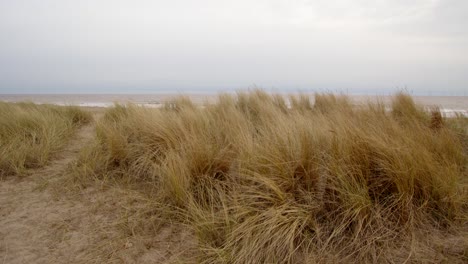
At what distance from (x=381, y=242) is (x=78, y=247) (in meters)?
2.03

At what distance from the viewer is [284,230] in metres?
1.74

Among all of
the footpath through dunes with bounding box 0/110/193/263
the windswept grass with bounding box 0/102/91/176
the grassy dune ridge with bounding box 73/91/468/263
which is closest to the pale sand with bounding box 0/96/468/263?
the footpath through dunes with bounding box 0/110/193/263

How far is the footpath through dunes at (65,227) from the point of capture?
1.88m

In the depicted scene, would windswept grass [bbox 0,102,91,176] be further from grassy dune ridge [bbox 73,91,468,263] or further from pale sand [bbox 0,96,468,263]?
grassy dune ridge [bbox 73,91,468,263]

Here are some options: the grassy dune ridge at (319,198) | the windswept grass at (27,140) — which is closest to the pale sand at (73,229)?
the grassy dune ridge at (319,198)

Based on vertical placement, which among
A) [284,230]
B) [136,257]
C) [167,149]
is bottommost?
[136,257]

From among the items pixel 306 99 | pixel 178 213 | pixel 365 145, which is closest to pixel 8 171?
pixel 178 213

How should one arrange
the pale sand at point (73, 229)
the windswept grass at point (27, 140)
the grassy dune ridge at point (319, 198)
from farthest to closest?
the windswept grass at point (27, 140) → the pale sand at point (73, 229) → the grassy dune ridge at point (319, 198)

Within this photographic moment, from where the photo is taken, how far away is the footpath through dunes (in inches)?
74.1

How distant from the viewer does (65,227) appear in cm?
220

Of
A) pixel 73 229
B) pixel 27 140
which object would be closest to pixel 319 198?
pixel 73 229

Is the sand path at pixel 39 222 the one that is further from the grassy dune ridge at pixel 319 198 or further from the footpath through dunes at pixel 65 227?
the grassy dune ridge at pixel 319 198

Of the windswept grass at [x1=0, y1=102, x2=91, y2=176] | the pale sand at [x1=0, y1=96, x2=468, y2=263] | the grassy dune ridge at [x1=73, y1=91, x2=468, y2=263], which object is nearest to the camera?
the grassy dune ridge at [x1=73, y1=91, x2=468, y2=263]

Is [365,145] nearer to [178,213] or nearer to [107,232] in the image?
[178,213]
